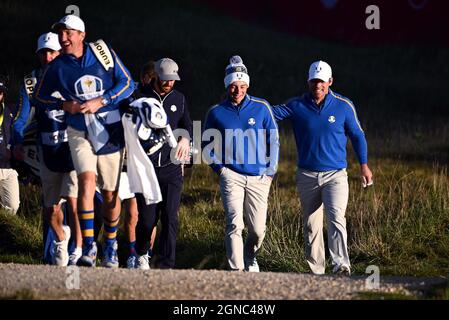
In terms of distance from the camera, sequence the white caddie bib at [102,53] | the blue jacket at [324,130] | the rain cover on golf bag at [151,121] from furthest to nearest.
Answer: the blue jacket at [324,130] → the rain cover on golf bag at [151,121] → the white caddie bib at [102,53]

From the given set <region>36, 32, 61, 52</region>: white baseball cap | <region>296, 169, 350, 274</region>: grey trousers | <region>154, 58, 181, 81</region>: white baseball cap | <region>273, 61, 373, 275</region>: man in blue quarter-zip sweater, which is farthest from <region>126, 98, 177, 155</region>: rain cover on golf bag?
<region>296, 169, 350, 274</region>: grey trousers

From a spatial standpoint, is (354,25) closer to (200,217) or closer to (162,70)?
(200,217)

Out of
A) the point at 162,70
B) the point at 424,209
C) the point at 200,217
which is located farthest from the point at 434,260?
the point at 162,70

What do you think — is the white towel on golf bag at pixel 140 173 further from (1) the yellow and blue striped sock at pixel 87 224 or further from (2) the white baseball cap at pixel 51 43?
(2) the white baseball cap at pixel 51 43

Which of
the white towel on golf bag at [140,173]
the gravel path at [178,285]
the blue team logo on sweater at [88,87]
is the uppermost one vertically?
the blue team logo on sweater at [88,87]

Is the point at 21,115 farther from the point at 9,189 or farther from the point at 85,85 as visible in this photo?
the point at 9,189

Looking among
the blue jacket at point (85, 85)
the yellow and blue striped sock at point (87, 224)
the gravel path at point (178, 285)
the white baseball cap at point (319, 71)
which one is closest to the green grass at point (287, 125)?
the white baseball cap at point (319, 71)

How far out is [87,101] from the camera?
1163 centimetres

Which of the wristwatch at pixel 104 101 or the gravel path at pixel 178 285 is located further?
the wristwatch at pixel 104 101

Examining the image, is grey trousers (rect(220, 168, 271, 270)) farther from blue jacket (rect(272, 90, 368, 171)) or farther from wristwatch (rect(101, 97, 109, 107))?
wristwatch (rect(101, 97, 109, 107))

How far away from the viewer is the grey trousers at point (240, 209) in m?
12.9

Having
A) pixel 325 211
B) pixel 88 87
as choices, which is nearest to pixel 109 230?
pixel 88 87

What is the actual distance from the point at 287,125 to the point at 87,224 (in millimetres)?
15954

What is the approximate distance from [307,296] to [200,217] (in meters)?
7.44
